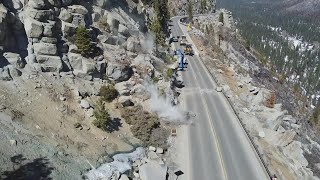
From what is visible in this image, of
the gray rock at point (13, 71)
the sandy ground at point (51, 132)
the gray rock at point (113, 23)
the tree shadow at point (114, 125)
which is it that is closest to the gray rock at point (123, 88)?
the sandy ground at point (51, 132)

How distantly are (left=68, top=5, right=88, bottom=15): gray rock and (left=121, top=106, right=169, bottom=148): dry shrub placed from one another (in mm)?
13987

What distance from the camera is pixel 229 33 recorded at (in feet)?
445

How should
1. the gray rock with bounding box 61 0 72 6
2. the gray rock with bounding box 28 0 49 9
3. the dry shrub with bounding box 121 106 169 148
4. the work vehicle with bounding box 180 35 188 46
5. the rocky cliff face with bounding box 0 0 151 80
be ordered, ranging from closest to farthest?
the rocky cliff face with bounding box 0 0 151 80 < the dry shrub with bounding box 121 106 169 148 < the gray rock with bounding box 28 0 49 9 < the gray rock with bounding box 61 0 72 6 < the work vehicle with bounding box 180 35 188 46

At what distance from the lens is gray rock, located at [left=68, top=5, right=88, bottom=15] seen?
48062mm

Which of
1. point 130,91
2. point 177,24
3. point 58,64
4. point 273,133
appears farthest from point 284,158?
point 177,24

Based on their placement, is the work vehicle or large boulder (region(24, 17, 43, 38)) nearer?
large boulder (region(24, 17, 43, 38))

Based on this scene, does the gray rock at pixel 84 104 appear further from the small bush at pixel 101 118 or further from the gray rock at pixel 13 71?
the gray rock at pixel 13 71

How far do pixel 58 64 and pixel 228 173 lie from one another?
22.5 meters

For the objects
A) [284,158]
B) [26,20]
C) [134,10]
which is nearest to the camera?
[26,20]

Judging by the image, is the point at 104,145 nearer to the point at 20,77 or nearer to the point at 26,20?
the point at 20,77

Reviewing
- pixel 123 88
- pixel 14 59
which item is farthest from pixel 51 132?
pixel 123 88

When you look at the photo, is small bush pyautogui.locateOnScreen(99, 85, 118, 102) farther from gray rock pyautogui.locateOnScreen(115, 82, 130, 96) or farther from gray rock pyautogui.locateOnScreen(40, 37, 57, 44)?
gray rock pyautogui.locateOnScreen(40, 37, 57, 44)

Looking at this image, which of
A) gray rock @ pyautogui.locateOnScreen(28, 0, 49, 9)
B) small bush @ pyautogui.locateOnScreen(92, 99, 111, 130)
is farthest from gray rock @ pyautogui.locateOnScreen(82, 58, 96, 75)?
gray rock @ pyautogui.locateOnScreen(28, 0, 49, 9)

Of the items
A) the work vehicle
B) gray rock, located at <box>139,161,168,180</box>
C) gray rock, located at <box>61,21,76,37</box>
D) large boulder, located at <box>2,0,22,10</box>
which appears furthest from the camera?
the work vehicle
